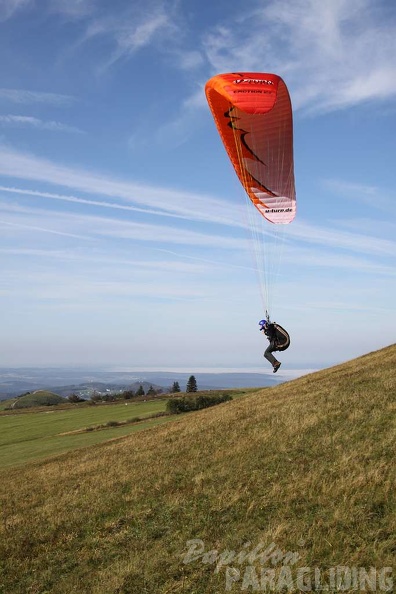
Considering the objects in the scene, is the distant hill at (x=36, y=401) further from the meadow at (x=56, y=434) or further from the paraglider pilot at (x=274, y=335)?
the paraglider pilot at (x=274, y=335)

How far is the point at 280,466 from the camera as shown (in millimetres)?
12570

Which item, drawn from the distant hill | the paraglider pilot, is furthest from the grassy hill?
the distant hill

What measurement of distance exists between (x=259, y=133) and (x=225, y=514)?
1450cm

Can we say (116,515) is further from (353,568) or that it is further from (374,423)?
(374,423)

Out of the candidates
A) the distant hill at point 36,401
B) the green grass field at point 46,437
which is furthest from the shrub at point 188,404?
the distant hill at point 36,401

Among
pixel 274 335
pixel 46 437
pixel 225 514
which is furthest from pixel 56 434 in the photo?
pixel 225 514

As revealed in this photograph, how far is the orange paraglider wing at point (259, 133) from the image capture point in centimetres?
1723

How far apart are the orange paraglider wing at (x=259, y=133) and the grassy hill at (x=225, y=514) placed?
884cm

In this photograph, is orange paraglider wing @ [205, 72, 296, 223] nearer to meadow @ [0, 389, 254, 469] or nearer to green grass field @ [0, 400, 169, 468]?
meadow @ [0, 389, 254, 469]

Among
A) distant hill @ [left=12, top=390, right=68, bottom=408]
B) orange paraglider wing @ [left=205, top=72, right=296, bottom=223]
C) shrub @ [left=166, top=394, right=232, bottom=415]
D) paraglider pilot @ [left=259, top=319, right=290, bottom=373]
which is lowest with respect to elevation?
distant hill @ [left=12, top=390, right=68, bottom=408]

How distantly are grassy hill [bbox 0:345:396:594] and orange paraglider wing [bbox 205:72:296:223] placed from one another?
8838 millimetres

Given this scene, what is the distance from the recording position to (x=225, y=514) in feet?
34.6

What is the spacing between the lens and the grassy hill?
8383 mm

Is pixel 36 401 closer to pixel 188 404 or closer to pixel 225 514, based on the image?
pixel 188 404
